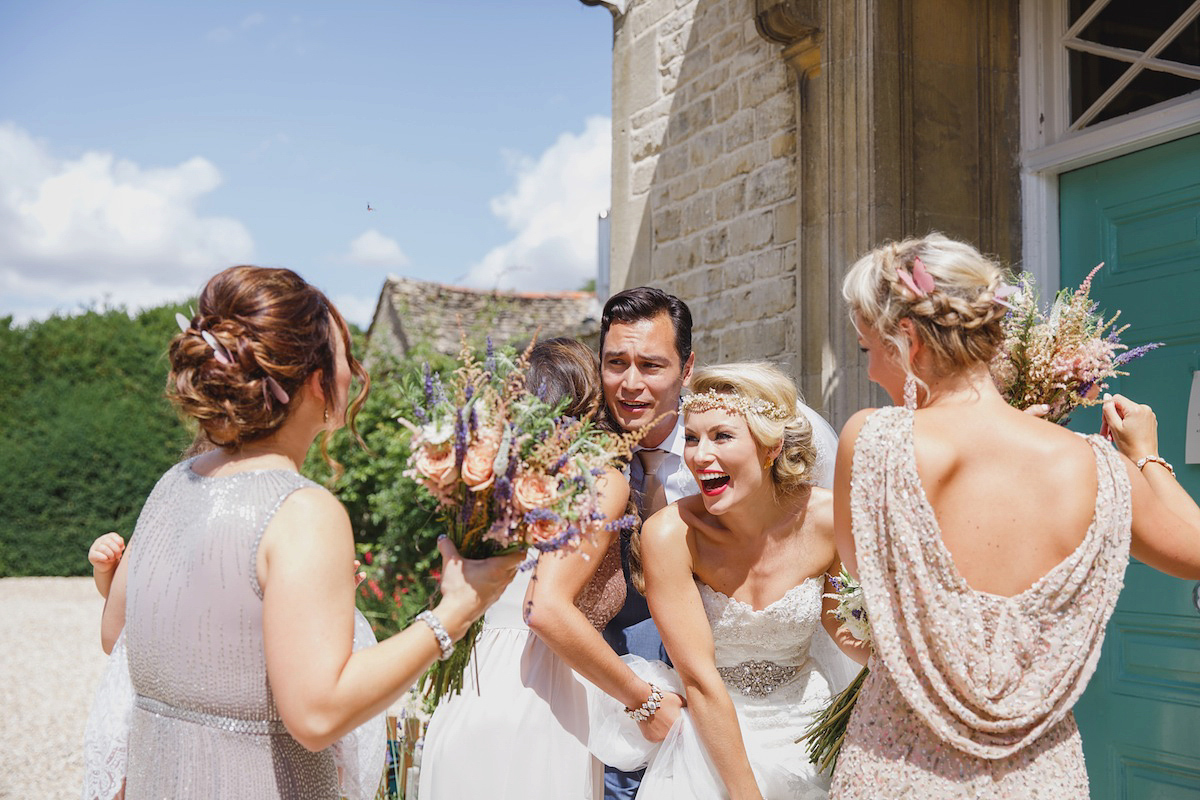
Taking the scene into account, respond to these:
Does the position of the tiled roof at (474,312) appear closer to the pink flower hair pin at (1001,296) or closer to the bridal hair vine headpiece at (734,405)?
the bridal hair vine headpiece at (734,405)

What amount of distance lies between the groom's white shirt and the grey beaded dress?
5.68 feet

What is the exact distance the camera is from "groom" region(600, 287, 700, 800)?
3.51 metres

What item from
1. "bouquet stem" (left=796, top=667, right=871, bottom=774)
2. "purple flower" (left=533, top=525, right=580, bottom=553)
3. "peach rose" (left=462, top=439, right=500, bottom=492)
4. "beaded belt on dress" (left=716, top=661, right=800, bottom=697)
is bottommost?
"bouquet stem" (left=796, top=667, right=871, bottom=774)

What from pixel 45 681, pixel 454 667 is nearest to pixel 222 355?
pixel 454 667

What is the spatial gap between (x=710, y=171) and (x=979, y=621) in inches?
197

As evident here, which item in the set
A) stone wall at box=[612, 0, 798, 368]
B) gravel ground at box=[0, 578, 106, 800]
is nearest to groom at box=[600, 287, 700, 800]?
stone wall at box=[612, 0, 798, 368]

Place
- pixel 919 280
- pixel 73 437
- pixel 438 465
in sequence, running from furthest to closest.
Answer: pixel 73 437
pixel 919 280
pixel 438 465

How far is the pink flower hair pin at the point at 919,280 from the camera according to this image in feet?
6.82

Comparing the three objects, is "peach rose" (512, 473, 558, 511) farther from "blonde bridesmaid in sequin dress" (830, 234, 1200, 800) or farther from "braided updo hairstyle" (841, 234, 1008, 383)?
"braided updo hairstyle" (841, 234, 1008, 383)

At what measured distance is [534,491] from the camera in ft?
6.43

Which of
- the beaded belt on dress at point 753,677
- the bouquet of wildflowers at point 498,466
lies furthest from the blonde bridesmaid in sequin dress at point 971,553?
the beaded belt on dress at point 753,677

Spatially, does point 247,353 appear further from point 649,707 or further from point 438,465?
point 649,707

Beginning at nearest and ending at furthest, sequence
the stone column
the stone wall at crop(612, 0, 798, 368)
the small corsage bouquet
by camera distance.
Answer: the small corsage bouquet
the stone column
the stone wall at crop(612, 0, 798, 368)

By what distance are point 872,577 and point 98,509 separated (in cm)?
2054
